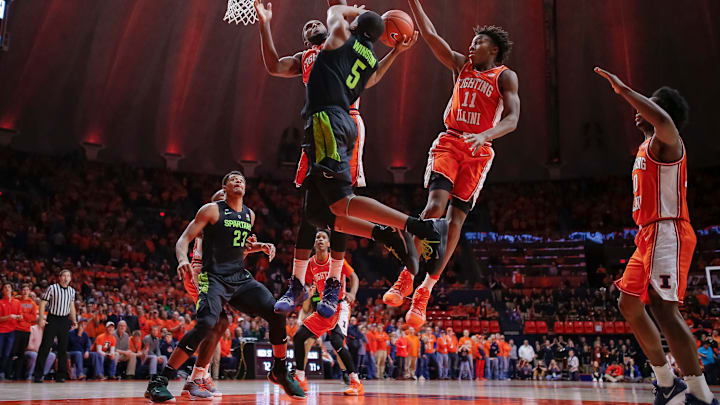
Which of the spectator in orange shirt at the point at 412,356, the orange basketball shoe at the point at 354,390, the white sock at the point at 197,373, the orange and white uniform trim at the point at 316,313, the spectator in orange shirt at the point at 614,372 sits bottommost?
the spectator in orange shirt at the point at 614,372

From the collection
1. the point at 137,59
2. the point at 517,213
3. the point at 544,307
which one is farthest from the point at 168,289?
the point at 517,213

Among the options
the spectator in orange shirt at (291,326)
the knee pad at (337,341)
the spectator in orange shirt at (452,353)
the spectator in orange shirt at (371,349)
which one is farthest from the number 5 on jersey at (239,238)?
the spectator in orange shirt at (452,353)

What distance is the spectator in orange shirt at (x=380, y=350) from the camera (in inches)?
745

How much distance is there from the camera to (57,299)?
12.0 m

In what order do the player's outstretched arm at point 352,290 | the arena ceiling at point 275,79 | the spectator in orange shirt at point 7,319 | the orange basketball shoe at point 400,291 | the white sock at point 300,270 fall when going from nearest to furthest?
the orange basketball shoe at point 400,291
the white sock at point 300,270
the player's outstretched arm at point 352,290
the spectator in orange shirt at point 7,319
the arena ceiling at point 275,79

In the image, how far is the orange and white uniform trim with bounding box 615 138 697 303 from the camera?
520cm

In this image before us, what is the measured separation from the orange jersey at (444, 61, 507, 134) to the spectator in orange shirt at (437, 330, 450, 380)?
15.0 m

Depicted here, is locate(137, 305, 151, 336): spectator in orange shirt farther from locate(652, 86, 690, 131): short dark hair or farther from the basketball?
locate(652, 86, 690, 131): short dark hair

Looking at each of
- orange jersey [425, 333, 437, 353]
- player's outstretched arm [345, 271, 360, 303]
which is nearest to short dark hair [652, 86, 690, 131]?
player's outstretched arm [345, 271, 360, 303]

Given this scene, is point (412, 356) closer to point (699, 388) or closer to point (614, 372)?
point (614, 372)

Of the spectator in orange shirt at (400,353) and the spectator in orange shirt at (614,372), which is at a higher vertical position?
the spectator in orange shirt at (400,353)

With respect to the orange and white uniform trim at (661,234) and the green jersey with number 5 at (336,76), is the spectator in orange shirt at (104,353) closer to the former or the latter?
the green jersey with number 5 at (336,76)

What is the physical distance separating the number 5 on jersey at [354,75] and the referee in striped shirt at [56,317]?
8778 mm

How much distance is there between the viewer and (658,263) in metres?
5.22
